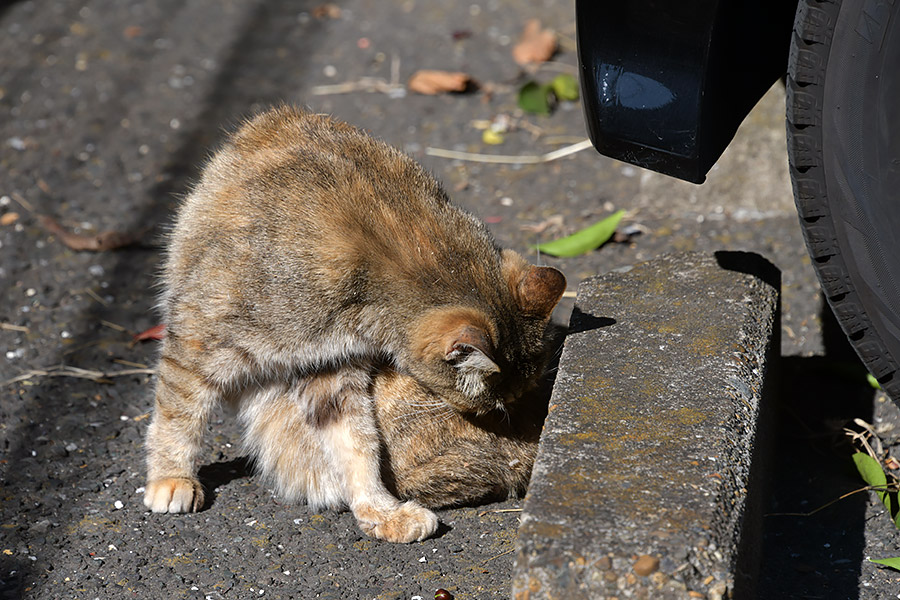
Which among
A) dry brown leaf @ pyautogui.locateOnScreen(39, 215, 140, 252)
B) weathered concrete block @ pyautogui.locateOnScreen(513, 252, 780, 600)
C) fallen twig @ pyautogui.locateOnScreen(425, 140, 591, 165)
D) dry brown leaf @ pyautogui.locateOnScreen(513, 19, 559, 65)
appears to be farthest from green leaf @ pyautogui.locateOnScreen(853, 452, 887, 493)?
dry brown leaf @ pyautogui.locateOnScreen(513, 19, 559, 65)

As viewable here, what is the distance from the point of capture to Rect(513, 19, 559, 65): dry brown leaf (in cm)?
631

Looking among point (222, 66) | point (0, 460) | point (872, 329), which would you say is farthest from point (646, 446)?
point (222, 66)

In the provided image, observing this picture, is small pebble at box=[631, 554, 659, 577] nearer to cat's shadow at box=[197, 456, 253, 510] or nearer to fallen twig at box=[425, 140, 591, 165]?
cat's shadow at box=[197, 456, 253, 510]

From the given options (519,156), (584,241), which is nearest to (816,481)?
(584,241)

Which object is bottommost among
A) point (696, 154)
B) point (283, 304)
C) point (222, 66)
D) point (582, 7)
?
point (222, 66)

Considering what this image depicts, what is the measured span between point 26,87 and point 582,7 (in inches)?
178

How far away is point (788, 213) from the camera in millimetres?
4656

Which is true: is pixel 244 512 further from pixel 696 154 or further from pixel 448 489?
pixel 696 154

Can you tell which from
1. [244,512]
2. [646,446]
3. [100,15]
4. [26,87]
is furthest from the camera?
[100,15]

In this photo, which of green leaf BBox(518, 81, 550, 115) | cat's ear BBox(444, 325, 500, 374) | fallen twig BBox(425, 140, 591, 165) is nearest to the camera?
cat's ear BBox(444, 325, 500, 374)

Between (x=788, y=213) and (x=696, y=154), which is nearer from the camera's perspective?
(x=696, y=154)

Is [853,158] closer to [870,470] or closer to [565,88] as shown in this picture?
[870,470]

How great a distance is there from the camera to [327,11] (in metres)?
7.23

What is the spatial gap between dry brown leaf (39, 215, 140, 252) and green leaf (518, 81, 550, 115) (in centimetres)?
237
